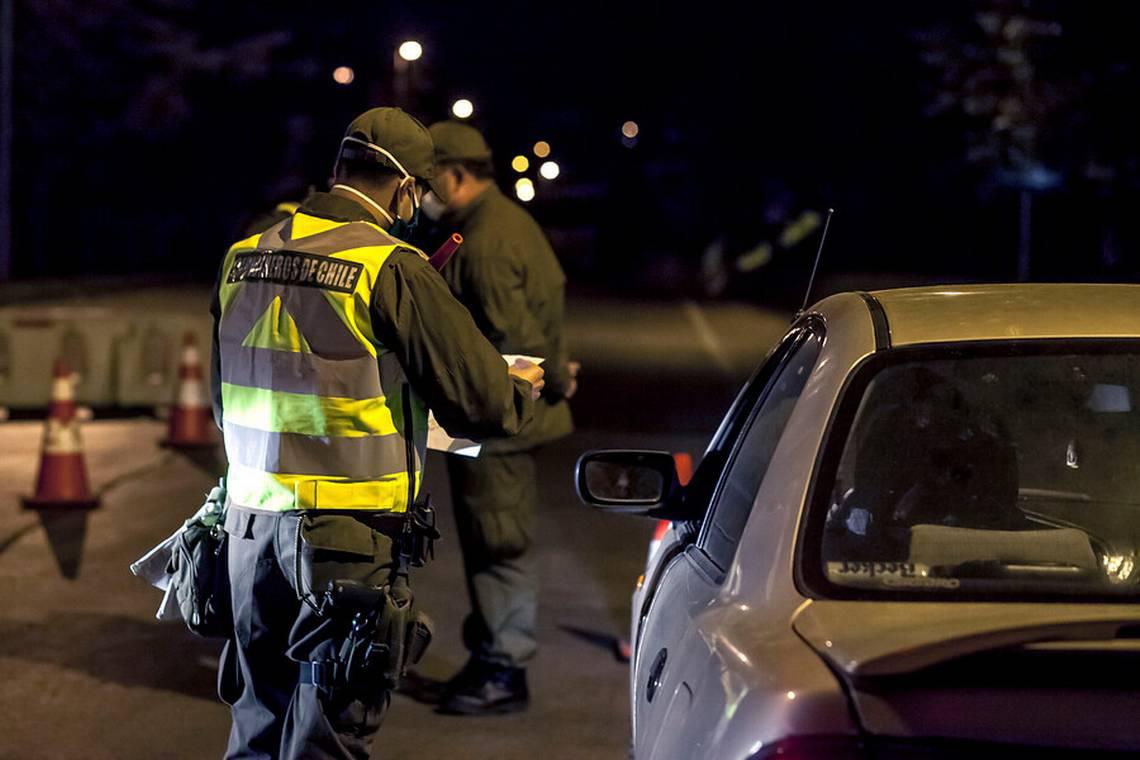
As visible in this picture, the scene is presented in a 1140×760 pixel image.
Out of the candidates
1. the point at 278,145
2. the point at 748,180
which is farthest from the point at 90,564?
the point at 748,180

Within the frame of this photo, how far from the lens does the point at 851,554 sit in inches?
118

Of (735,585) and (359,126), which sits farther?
(359,126)

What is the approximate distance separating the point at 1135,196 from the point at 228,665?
911 inches

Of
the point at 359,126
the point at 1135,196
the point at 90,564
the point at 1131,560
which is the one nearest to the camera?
the point at 1131,560

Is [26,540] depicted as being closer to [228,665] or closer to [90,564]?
[90,564]

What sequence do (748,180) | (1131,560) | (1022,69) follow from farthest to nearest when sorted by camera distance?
(748,180), (1022,69), (1131,560)

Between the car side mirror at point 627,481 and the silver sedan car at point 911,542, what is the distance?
0.4 inches

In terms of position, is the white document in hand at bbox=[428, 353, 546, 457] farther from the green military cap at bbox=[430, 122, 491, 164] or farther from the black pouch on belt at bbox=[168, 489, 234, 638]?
the green military cap at bbox=[430, 122, 491, 164]

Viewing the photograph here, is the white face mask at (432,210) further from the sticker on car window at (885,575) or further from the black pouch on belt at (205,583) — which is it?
the sticker on car window at (885,575)

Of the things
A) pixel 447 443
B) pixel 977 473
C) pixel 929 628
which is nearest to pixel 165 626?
pixel 447 443

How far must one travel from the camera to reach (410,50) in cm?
2200

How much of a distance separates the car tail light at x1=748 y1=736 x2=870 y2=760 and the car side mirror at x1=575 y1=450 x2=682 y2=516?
155 cm

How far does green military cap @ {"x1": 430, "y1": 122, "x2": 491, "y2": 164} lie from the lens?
6363 millimetres

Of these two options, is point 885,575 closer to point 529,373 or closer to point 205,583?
point 529,373
